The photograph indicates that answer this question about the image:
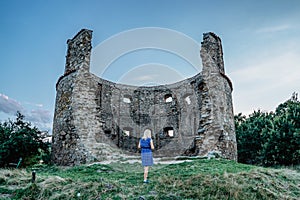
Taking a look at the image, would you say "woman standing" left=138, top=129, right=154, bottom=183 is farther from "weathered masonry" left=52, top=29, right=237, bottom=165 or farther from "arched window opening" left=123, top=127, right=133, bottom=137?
"arched window opening" left=123, top=127, right=133, bottom=137

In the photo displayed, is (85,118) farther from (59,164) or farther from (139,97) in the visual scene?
(139,97)

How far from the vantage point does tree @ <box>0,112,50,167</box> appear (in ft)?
32.8

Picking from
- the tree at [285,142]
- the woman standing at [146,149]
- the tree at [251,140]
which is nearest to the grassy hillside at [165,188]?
the woman standing at [146,149]

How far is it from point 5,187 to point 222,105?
8.68 m

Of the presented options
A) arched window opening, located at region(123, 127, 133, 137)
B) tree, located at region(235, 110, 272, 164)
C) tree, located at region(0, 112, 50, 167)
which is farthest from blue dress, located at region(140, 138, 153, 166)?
tree, located at region(235, 110, 272, 164)

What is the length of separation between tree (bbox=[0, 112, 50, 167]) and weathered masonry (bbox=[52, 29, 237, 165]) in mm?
761

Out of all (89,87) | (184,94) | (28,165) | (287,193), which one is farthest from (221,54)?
(28,165)

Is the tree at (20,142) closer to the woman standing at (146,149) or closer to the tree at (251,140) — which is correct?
the woman standing at (146,149)

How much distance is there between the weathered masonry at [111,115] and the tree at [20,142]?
0.76m

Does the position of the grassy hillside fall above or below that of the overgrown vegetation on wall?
below

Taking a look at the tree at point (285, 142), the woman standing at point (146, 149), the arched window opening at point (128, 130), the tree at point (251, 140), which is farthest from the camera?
the arched window opening at point (128, 130)

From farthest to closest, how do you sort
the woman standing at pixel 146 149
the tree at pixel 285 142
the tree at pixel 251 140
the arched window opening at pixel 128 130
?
1. the arched window opening at pixel 128 130
2. the tree at pixel 251 140
3. the tree at pixel 285 142
4. the woman standing at pixel 146 149

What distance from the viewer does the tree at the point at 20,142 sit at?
32.8 feet

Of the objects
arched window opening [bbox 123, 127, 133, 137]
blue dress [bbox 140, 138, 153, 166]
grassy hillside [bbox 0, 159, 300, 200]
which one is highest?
arched window opening [bbox 123, 127, 133, 137]
